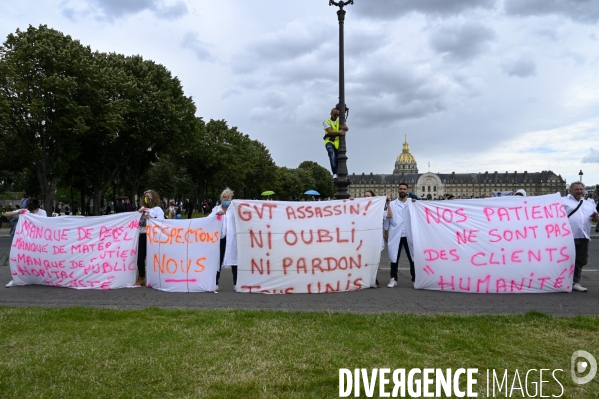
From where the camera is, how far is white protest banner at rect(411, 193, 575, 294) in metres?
8.12

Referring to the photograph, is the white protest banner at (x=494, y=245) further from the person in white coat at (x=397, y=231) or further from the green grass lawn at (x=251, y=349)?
the green grass lawn at (x=251, y=349)

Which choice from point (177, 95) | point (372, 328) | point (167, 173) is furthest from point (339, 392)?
point (167, 173)

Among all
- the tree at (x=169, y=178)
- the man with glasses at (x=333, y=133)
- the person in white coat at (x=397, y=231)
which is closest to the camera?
the person in white coat at (x=397, y=231)

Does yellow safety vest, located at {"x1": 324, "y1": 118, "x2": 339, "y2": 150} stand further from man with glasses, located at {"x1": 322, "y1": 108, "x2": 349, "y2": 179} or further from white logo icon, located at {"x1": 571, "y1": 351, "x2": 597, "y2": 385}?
white logo icon, located at {"x1": 571, "y1": 351, "x2": 597, "y2": 385}

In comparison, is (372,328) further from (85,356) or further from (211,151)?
(211,151)

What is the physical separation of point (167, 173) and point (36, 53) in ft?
112

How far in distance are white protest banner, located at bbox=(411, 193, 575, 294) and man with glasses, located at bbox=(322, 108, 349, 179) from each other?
3.56 m

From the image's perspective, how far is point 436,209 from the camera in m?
8.77

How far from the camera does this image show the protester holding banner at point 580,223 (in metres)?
8.23

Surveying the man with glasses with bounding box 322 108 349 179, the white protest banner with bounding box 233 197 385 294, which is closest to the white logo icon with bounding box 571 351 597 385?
the white protest banner with bounding box 233 197 385 294

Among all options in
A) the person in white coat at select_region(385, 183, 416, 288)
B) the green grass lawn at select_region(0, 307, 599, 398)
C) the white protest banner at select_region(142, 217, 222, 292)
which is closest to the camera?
the green grass lawn at select_region(0, 307, 599, 398)

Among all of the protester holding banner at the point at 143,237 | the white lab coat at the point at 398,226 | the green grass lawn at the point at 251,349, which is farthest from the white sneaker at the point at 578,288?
the protester holding banner at the point at 143,237

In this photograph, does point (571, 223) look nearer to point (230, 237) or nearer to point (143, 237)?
point (230, 237)

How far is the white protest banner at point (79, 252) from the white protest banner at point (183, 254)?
1.61ft
